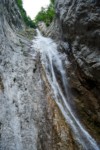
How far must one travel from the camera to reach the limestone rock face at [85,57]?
843 centimetres

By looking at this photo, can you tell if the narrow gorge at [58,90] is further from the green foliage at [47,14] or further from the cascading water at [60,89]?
the green foliage at [47,14]

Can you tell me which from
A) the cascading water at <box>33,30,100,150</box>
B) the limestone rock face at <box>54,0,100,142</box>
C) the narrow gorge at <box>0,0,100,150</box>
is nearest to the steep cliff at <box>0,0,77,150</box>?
the narrow gorge at <box>0,0,100,150</box>

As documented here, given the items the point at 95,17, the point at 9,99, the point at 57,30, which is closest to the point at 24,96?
the point at 9,99

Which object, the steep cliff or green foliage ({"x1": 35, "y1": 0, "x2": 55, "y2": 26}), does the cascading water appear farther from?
green foliage ({"x1": 35, "y1": 0, "x2": 55, "y2": 26})

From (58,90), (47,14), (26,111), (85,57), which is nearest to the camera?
(26,111)

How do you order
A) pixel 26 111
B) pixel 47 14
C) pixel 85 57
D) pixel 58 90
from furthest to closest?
pixel 47 14, pixel 58 90, pixel 85 57, pixel 26 111

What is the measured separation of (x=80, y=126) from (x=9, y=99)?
262 centimetres

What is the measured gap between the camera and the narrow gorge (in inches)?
281

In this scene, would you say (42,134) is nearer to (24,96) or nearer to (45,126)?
(45,126)

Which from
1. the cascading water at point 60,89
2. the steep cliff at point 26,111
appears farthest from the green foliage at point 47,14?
the steep cliff at point 26,111

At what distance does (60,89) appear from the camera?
9.65 metres

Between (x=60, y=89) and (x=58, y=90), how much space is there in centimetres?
22

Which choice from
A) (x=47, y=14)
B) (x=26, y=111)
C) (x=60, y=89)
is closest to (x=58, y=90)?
(x=60, y=89)

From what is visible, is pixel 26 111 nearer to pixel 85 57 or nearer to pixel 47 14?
pixel 85 57
